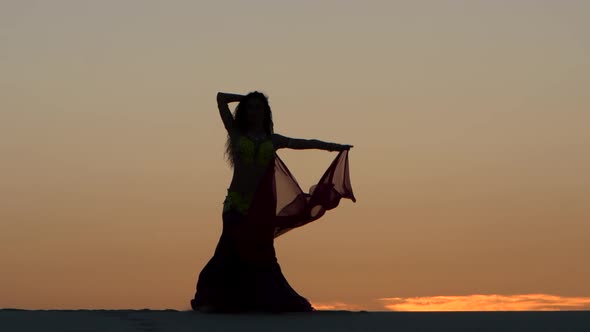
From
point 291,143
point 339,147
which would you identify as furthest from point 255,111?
point 339,147

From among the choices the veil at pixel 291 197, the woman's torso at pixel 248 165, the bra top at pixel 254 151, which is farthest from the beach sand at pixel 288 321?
the bra top at pixel 254 151

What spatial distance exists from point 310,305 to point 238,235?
4.75ft

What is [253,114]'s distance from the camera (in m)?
18.6

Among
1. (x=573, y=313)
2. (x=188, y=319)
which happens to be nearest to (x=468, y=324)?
(x=573, y=313)

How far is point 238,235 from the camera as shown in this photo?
18688 mm

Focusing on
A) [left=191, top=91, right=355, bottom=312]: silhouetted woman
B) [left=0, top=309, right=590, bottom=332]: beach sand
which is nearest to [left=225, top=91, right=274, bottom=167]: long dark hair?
[left=191, top=91, right=355, bottom=312]: silhouetted woman

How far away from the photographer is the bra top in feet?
60.6

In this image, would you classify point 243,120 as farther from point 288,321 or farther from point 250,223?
point 288,321

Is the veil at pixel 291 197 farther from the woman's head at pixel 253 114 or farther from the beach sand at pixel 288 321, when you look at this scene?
the beach sand at pixel 288 321

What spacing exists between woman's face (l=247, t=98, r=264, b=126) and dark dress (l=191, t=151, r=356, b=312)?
2.07ft

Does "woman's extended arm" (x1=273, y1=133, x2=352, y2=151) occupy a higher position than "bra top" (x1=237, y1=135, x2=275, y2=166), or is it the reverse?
"woman's extended arm" (x1=273, y1=133, x2=352, y2=151)

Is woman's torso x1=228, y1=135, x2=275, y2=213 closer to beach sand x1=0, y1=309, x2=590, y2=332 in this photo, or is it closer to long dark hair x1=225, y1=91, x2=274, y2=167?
long dark hair x1=225, y1=91, x2=274, y2=167

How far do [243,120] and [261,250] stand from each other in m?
1.90

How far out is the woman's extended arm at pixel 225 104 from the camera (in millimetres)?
18672
